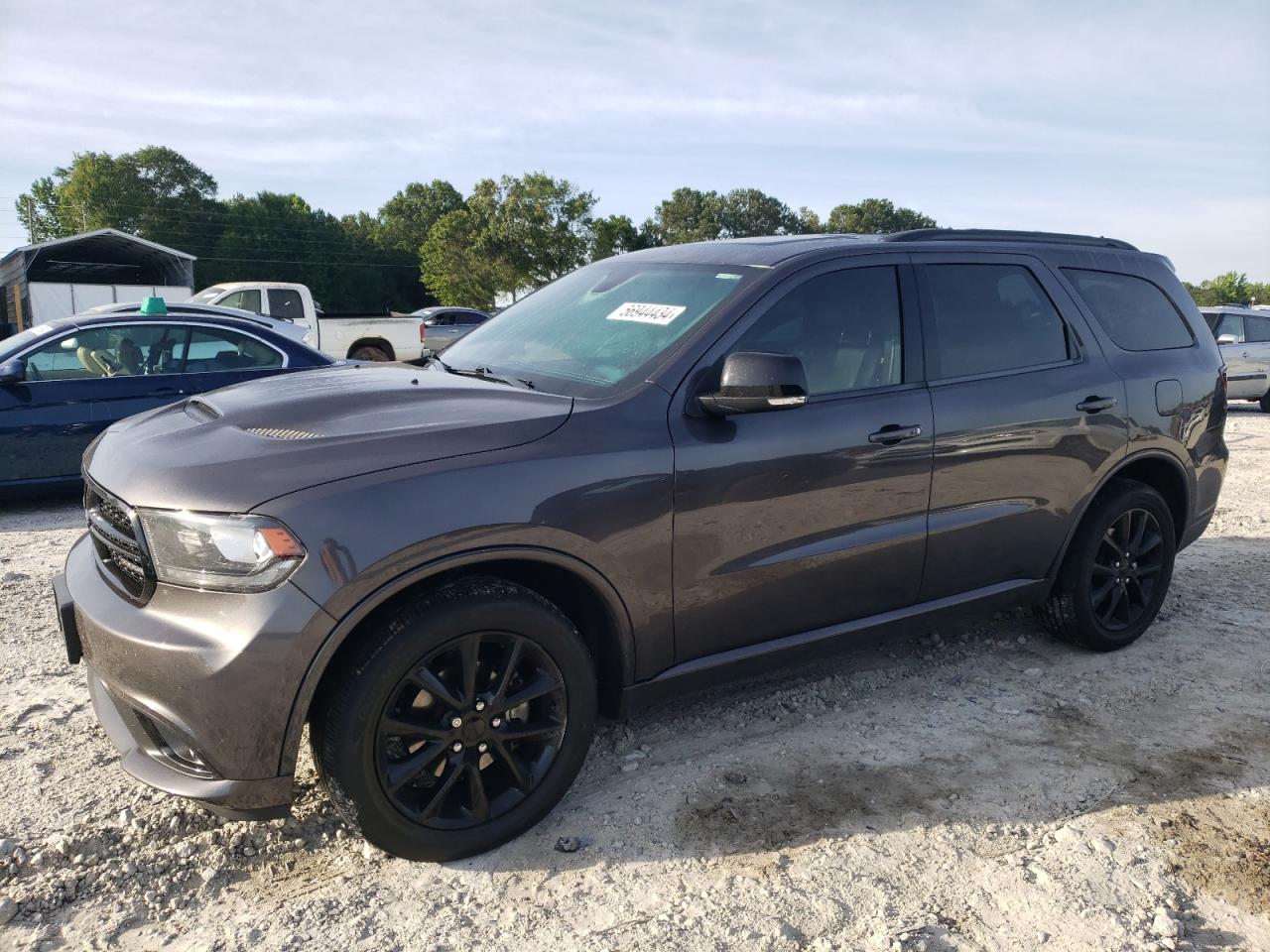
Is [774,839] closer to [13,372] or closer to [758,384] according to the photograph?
[758,384]

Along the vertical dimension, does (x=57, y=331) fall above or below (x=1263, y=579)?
above

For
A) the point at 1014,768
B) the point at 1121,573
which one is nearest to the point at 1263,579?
the point at 1121,573

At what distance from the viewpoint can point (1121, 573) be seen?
14.6 feet

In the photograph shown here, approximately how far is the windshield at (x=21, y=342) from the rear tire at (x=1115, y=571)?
23.6 ft

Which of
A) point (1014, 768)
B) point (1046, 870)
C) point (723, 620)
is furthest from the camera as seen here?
point (1014, 768)

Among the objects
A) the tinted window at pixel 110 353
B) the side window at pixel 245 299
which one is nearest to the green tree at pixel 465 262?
the side window at pixel 245 299

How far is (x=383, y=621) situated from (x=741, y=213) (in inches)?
3292

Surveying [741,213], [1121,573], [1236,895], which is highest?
[741,213]

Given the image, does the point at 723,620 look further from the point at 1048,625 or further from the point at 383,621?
the point at 1048,625

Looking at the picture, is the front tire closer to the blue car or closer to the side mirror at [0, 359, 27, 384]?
the blue car

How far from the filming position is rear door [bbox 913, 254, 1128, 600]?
370 cm

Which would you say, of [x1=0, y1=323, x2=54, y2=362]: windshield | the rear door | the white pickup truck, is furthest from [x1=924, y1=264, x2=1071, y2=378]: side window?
the white pickup truck

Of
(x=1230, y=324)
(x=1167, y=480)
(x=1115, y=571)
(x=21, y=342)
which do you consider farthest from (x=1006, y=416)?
(x=1230, y=324)

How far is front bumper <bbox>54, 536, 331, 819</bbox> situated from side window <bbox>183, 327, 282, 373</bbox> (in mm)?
5692
